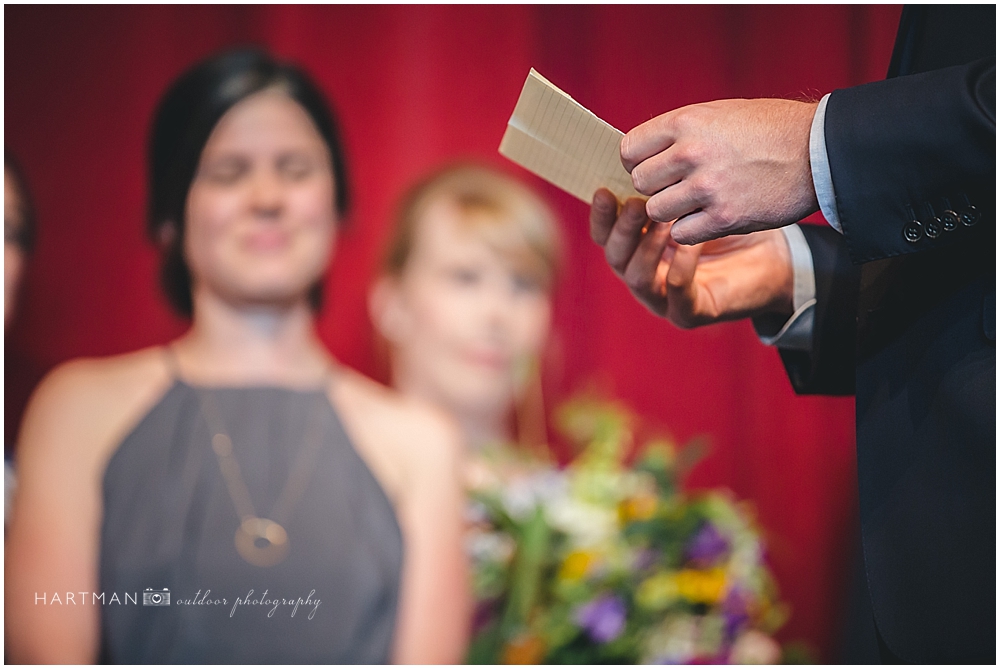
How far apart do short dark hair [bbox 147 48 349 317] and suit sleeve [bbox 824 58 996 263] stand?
1.39 meters

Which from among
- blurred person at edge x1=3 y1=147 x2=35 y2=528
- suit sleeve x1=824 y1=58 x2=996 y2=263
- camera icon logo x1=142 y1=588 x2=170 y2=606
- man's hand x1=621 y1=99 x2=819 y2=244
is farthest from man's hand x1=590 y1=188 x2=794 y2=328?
blurred person at edge x1=3 y1=147 x2=35 y2=528

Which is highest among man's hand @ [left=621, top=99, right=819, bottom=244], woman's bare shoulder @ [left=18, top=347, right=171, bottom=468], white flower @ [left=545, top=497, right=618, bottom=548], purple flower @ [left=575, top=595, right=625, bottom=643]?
man's hand @ [left=621, top=99, right=819, bottom=244]

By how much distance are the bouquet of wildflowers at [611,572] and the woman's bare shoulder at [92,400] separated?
78 centimetres

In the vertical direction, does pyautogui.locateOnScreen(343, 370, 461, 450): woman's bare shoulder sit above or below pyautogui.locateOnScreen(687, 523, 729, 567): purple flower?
above

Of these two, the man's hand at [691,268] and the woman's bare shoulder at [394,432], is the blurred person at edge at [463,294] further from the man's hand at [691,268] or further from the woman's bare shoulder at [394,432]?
the man's hand at [691,268]

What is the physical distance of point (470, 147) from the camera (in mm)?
1971

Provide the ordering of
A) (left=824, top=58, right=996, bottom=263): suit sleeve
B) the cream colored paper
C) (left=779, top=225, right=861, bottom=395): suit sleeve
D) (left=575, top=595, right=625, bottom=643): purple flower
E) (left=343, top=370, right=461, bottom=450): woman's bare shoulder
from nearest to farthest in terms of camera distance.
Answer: (left=824, top=58, right=996, bottom=263): suit sleeve < the cream colored paper < (left=779, top=225, right=861, bottom=395): suit sleeve < (left=575, top=595, right=625, bottom=643): purple flower < (left=343, top=370, right=461, bottom=450): woman's bare shoulder

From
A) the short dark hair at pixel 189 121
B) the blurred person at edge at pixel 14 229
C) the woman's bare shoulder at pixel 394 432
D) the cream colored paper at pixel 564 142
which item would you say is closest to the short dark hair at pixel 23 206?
the blurred person at edge at pixel 14 229

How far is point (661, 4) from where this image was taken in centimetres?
203

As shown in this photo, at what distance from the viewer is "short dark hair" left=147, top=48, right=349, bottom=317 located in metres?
1.76

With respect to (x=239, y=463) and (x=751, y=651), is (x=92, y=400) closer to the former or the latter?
(x=239, y=463)

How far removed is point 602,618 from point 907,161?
1.19 m

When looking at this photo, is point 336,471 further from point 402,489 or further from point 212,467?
point 212,467

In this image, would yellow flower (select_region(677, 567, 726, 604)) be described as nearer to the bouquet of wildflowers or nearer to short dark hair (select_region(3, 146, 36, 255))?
the bouquet of wildflowers
